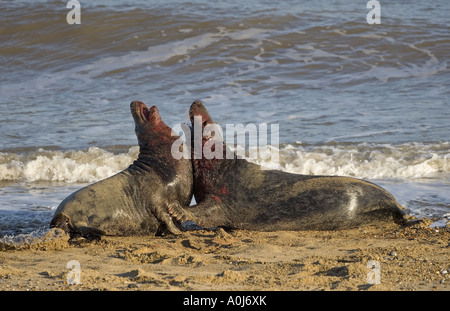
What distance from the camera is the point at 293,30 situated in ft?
57.1

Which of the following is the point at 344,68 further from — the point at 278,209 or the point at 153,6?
the point at 278,209

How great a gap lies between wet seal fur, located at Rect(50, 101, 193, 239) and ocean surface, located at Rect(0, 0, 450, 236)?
2.11 ft

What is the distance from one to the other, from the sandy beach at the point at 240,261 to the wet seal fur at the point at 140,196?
17 centimetres

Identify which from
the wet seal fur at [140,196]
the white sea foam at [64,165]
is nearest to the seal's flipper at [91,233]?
the wet seal fur at [140,196]

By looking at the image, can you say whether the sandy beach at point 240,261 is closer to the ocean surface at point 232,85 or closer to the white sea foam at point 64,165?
the ocean surface at point 232,85

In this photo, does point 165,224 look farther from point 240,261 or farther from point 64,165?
point 64,165

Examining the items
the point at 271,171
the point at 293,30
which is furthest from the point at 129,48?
the point at 271,171

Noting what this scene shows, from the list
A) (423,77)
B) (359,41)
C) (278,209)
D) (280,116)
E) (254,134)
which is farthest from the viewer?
(359,41)

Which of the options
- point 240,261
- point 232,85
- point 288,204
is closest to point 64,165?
point 288,204

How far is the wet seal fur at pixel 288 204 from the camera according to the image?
6.80 meters

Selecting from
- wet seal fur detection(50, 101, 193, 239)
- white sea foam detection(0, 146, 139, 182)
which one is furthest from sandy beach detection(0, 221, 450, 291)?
white sea foam detection(0, 146, 139, 182)

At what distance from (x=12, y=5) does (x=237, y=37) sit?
7.37 meters

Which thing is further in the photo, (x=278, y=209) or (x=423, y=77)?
(x=423, y=77)

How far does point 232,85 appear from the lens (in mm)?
14016
